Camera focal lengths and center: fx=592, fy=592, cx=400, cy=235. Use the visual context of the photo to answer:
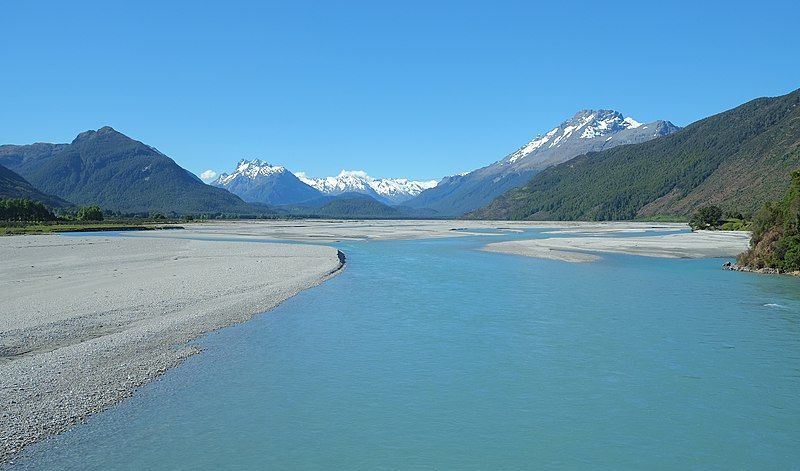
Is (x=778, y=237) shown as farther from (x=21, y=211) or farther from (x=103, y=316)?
(x=21, y=211)

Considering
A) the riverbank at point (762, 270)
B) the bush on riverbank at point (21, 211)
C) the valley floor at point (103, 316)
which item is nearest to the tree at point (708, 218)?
the riverbank at point (762, 270)

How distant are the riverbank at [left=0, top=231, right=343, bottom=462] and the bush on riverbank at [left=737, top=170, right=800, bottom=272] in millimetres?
33196

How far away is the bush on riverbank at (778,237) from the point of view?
43.9 meters

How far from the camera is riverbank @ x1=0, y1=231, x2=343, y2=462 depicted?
14922 mm

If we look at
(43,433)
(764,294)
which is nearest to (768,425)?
(43,433)

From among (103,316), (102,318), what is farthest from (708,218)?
(102,318)

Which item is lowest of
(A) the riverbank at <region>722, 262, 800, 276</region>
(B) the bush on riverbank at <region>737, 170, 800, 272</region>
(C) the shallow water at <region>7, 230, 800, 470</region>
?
(C) the shallow water at <region>7, 230, 800, 470</region>

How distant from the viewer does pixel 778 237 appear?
4609cm

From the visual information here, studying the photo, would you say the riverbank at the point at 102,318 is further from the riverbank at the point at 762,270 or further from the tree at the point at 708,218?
the tree at the point at 708,218

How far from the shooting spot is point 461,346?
21703mm

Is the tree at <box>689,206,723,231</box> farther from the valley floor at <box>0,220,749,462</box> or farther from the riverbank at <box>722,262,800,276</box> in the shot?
the valley floor at <box>0,220,749,462</box>

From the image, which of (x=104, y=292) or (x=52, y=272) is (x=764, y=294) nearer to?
(x=104, y=292)

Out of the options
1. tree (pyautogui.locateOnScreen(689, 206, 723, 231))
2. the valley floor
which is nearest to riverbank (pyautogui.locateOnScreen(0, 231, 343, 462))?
the valley floor

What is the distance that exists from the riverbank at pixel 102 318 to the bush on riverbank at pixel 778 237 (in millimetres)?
33196
